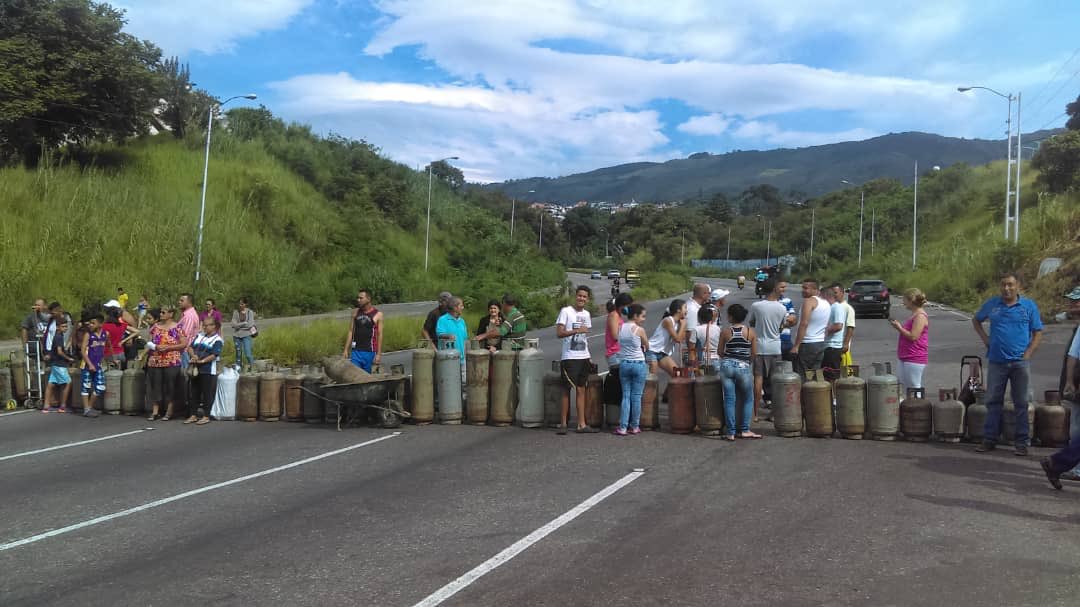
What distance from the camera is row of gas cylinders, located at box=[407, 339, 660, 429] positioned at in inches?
453

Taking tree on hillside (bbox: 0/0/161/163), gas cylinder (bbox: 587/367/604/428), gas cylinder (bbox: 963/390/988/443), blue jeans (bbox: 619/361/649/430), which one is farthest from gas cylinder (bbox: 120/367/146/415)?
tree on hillside (bbox: 0/0/161/163)

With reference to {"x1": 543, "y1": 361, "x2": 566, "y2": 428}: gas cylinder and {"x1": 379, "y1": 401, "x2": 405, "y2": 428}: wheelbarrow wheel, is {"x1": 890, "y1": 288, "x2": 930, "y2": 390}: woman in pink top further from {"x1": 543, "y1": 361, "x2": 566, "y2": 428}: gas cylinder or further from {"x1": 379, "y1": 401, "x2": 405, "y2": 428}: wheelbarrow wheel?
{"x1": 379, "y1": 401, "x2": 405, "y2": 428}: wheelbarrow wheel

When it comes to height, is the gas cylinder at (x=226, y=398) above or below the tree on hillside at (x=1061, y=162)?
below

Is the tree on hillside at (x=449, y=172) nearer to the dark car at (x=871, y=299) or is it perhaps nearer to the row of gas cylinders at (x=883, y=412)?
the dark car at (x=871, y=299)

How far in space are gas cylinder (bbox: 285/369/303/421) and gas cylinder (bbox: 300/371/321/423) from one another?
7 cm

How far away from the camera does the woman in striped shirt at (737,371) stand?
10.4m

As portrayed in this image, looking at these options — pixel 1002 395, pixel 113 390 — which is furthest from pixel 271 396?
pixel 1002 395

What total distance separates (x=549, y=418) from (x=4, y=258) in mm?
28070

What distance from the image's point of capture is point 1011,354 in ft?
31.1

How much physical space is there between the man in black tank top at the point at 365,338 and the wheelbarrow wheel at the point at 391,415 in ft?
3.06

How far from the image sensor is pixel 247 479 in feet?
29.9

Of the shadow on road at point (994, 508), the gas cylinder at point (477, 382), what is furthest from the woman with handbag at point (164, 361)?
the shadow on road at point (994, 508)

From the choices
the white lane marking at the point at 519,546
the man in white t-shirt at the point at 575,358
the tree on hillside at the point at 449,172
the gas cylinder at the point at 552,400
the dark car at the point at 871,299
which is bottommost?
the white lane marking at the point at 519,546

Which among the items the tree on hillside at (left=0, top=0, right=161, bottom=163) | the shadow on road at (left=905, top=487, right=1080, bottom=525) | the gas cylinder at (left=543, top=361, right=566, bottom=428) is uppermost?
the tree on hillside at (left=0, top=0, right=161, bottom=163)
